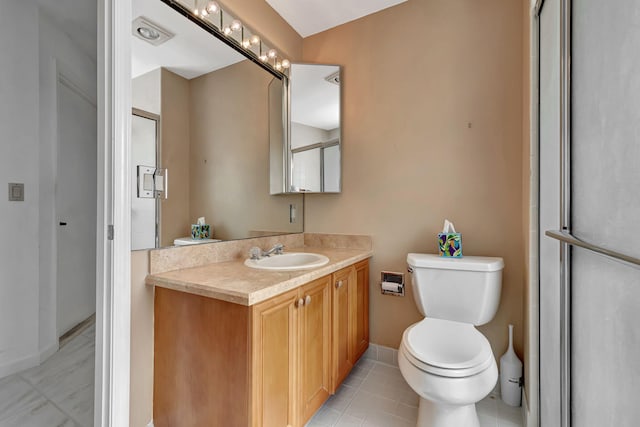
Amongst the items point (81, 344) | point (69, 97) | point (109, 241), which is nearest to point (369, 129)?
point (109, 241)

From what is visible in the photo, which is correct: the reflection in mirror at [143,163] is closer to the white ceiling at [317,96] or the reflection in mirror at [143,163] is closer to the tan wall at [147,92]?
the tan wall at [147,92]

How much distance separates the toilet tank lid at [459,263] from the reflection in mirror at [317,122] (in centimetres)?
83

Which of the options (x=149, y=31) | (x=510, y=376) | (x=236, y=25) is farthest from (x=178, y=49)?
(x=510, y=376)

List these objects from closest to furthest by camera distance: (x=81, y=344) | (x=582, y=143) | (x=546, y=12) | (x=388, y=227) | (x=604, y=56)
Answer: (x=604, y=56) → (x=582, y=143) → (x=546, y=12) → (x=388, y=227) → (x=81, y=344)

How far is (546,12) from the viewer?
112 cm

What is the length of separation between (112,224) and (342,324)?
4.17ft

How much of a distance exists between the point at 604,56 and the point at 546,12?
2.31ft

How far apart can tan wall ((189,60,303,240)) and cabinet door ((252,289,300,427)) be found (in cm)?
69

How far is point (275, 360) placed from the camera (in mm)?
1107

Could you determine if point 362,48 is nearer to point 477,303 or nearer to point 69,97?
point 477,303

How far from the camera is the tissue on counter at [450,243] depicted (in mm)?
1613

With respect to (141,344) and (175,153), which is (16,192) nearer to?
(175,153)

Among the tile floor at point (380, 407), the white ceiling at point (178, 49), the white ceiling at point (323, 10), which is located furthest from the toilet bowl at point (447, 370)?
the white ceiling at point (323, 10)

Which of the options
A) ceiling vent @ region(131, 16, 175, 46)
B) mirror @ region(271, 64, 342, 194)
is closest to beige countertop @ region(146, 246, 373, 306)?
mirror @ region(271, 64, 342, 194)
